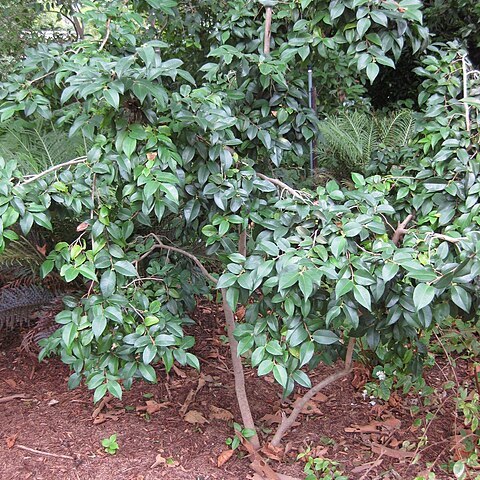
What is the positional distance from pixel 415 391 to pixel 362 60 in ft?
5.42

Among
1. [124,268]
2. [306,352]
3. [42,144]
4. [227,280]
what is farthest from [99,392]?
[42,144]

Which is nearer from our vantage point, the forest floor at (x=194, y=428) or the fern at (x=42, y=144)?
the forest floor at (x=194, y=428)

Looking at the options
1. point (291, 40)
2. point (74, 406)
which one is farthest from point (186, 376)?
point (291, 40)

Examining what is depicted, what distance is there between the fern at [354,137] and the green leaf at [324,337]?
315cm

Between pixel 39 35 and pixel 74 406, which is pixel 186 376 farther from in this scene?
pixel 39 35

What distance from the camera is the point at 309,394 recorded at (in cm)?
217

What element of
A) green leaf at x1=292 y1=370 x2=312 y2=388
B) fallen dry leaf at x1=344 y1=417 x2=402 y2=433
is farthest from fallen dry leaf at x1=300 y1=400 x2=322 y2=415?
green leaf at x1=292 y1=370 x2=312 y2=388

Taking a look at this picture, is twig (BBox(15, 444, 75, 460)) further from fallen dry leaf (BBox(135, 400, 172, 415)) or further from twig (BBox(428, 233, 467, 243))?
twig (BBox(428, 233, 467, 243))

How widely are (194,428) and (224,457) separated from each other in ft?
0.80

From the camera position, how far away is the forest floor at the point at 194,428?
7.10 ft

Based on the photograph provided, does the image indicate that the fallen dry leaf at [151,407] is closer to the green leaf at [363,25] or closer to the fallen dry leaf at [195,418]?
the fallen dry leaf at [195,418]

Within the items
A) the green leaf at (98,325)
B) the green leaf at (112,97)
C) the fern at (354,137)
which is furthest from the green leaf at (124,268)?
the fern at (354,137)

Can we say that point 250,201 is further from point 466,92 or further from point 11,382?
point 11,382

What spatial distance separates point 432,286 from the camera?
52.6 inches
